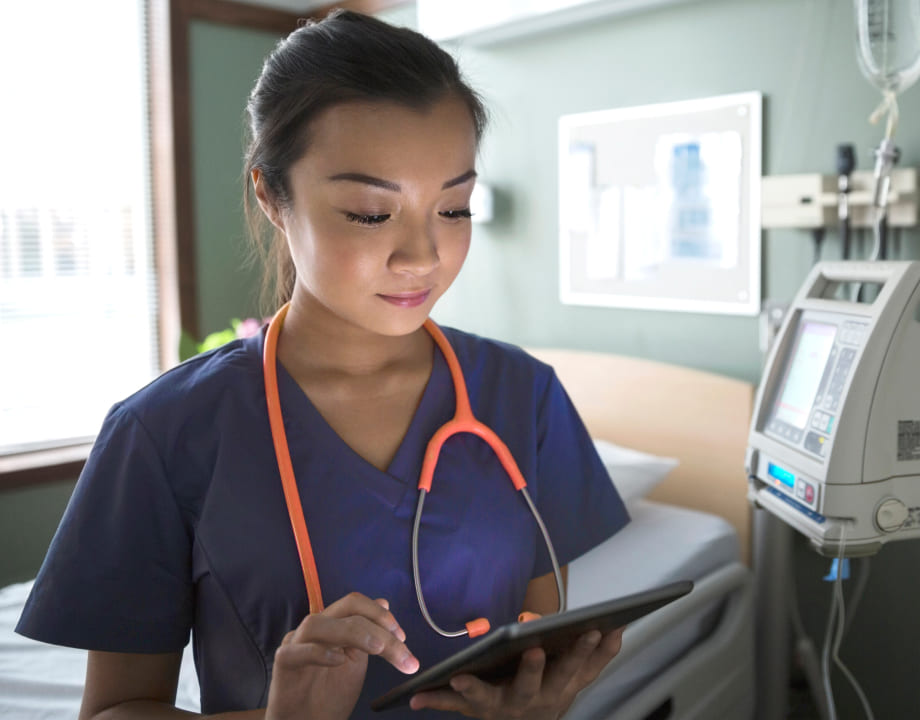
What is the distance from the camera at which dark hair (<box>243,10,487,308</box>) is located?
88 cm

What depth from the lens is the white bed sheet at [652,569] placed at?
1.39 metres

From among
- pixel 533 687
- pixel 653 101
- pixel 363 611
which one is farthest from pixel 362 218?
pixel 653 101

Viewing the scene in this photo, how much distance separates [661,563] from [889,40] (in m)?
1.05

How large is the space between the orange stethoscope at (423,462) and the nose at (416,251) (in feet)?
0.63

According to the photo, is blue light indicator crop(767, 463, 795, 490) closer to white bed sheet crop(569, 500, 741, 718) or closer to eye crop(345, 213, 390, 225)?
white bed sheet crop(569, 500, 741, 718)

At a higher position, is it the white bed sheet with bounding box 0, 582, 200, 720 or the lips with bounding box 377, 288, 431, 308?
the lips with bounding box 377, 288, 431, 308

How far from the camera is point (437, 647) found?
2.95ft

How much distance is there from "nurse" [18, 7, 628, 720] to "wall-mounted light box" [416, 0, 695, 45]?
51.4 inches

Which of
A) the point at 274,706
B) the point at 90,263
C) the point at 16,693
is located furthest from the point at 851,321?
the point at 90,263

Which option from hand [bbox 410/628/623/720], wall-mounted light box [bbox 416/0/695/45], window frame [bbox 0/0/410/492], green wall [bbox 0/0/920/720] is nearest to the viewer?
hand [bbox 410/628/623/720]

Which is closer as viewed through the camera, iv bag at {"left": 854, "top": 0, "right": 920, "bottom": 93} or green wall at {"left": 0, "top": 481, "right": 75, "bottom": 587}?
iv bag at {"left": 854, "top": 0, "right": 920, "bottom": 93}

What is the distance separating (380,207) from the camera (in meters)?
0.87

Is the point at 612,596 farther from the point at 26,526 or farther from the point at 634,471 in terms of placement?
the point at 26,526

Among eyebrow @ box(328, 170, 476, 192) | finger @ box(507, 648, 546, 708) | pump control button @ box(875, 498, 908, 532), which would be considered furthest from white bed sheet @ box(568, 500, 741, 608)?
eyebrow @ box(328, 170, 476, 192)
